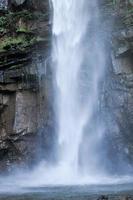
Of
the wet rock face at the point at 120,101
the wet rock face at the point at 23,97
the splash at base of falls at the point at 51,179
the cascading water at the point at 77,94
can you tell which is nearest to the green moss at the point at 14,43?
the wet rock face at the point at 23,97

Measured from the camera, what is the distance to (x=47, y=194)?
875 inches

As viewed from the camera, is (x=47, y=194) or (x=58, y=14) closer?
(x=47, y=194)

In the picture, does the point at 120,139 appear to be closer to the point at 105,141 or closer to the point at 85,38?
the point at 105,141

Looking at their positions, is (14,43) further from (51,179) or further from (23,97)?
(51,179)

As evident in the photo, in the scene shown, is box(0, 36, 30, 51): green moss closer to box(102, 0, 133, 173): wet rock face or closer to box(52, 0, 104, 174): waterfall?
box(52, 0, 104, 174): waterfall

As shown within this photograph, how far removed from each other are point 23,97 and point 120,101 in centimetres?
649

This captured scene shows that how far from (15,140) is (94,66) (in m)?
7.35

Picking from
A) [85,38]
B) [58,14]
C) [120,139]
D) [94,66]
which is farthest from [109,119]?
[58,14]

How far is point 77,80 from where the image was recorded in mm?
32812

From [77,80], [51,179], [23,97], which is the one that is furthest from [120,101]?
[51,179]

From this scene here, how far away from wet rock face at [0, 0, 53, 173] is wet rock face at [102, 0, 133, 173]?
4036mm

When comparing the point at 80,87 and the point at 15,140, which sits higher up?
the point at 80,87

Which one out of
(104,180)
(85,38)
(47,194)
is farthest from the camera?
(85,38)

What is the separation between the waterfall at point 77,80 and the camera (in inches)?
1258
